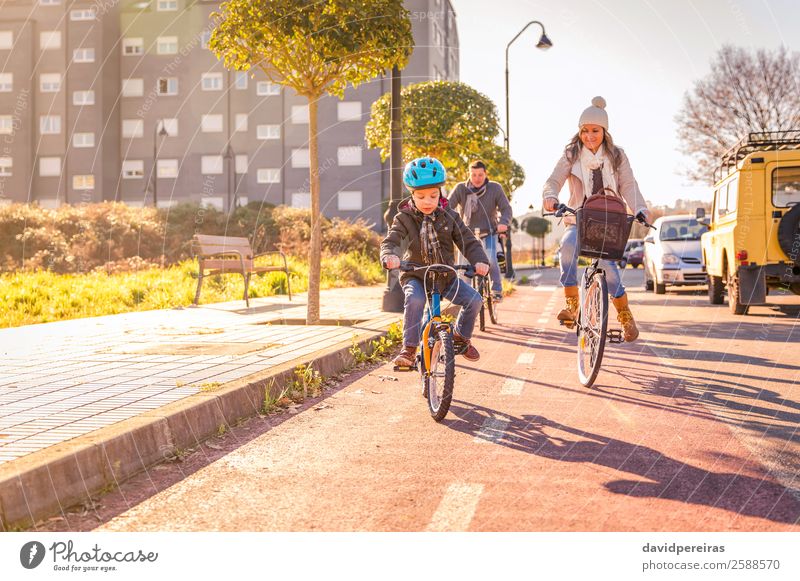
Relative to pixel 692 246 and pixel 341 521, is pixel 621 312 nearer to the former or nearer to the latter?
pixel 341 521

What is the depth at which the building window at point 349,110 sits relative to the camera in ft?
171

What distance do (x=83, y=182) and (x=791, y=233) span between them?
160ft

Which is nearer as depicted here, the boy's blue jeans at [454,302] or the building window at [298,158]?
the boy's blue jeans at [454,302]

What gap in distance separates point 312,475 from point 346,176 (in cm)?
4951

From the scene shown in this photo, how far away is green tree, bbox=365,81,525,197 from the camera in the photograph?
21.5 metres

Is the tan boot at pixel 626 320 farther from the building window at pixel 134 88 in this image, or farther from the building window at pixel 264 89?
the building window at pixel 134 88

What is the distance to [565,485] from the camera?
154 inches

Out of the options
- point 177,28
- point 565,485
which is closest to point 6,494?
point 565,485

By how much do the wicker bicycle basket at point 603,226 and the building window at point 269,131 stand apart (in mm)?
49450

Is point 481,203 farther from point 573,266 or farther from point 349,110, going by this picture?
point 349,110

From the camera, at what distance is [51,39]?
175 ft

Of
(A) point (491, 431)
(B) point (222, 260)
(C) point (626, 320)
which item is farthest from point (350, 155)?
(A) point (491, 431)

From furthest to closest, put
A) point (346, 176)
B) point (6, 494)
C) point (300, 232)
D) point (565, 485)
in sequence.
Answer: point (346, 176) → point (300, 232) → point (565, 485) → point (6, 494)

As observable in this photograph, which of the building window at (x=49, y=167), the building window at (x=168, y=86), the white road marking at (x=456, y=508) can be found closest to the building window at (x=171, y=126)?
the building window at (x=168, y=86)
